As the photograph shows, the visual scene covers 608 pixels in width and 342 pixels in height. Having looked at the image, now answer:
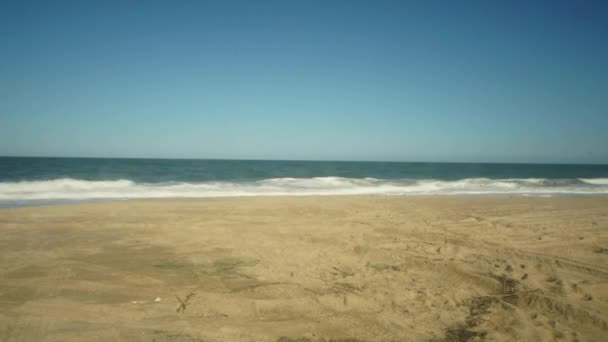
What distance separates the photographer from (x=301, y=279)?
4.38 metres

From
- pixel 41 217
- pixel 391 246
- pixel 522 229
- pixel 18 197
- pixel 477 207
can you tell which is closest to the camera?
pixel 391 246

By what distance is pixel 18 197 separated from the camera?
42.8ft

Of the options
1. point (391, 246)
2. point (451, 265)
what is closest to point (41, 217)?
point (391, 246)

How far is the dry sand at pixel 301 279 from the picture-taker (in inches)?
124

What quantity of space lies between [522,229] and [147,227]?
8933 mm

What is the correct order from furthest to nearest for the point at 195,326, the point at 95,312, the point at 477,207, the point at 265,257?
the point at 477,207, the point at 265,257, the point at 95,312, the point at 195,326

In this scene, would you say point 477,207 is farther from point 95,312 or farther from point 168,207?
point 95,312

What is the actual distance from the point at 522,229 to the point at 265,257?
244 inches

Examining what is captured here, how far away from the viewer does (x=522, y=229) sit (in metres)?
7.36

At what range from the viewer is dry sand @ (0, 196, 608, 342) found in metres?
3.14

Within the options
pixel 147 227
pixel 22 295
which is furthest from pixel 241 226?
pixel 22 295

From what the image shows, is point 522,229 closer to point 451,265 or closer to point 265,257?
point 451,265

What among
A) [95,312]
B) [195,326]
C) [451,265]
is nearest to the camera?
[195,326]

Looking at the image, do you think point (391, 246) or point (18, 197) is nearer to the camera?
point (391, 246)
